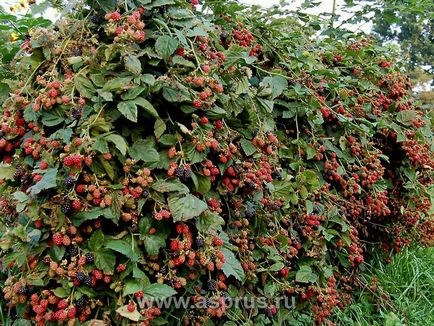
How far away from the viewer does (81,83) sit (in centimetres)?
162

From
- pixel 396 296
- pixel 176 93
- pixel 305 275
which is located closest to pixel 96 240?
pixel 176 93

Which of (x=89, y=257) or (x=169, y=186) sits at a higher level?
(x=169, y=186)

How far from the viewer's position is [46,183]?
1438 mm

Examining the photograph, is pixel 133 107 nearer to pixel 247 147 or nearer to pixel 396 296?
pixel 247 147

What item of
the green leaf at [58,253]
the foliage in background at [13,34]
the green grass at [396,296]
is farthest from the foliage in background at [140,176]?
the green grass at [396,296]

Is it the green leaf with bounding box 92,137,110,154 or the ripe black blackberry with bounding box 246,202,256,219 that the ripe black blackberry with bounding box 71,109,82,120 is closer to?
the green leaf with bounding box 92,137,110,154

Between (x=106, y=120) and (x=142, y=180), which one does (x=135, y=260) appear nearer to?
(x=142, y=180)

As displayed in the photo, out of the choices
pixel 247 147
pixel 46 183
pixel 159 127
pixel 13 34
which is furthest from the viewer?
pixel 13 34

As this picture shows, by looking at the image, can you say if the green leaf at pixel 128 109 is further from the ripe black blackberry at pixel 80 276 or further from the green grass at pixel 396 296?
the green grass at pixel 396 296

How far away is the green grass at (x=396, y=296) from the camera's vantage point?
282cm

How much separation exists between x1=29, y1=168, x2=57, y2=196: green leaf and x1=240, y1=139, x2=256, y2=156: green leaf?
2.25 ft

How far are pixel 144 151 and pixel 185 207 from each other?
0.74ft

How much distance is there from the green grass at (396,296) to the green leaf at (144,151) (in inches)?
65.2

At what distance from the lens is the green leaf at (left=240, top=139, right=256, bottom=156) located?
187 centimetres
